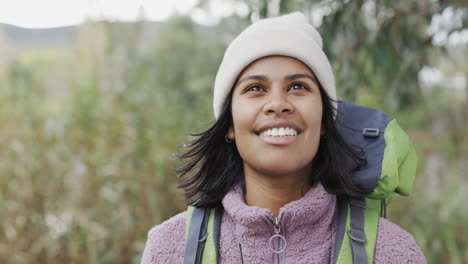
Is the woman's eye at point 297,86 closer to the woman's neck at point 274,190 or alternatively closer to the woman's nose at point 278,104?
the woman's nose at point 278,104

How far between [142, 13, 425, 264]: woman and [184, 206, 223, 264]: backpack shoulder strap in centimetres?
2

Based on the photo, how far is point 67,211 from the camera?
3.18m

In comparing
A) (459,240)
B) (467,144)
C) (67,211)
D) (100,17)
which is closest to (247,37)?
(67,211)

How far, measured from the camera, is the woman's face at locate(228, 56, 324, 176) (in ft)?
4.29

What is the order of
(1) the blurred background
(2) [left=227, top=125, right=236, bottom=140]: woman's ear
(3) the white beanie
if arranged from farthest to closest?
(1) the blurred background, (2) [left=227, top=125, right=236, bottom=140]: woman's ear, (3) the white beanie

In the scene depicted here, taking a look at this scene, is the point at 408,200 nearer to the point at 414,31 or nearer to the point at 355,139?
the point at 414,31

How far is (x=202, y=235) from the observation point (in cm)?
137

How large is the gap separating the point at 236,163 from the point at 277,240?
0.33m

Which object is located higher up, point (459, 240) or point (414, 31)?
point (414, 31)

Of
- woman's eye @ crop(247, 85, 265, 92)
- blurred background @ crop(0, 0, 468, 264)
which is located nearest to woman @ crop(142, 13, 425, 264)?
woman's eye @ crop(247, 85, 265, 92)

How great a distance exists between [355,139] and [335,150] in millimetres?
101

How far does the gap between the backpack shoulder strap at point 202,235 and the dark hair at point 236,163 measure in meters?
0.03

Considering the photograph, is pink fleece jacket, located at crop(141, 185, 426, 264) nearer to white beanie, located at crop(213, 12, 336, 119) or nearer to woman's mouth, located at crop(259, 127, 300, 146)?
woman's mouth, located at crop(259, 127, 300, 146)

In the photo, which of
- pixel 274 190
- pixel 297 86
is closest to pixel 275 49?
pixel 297 86
